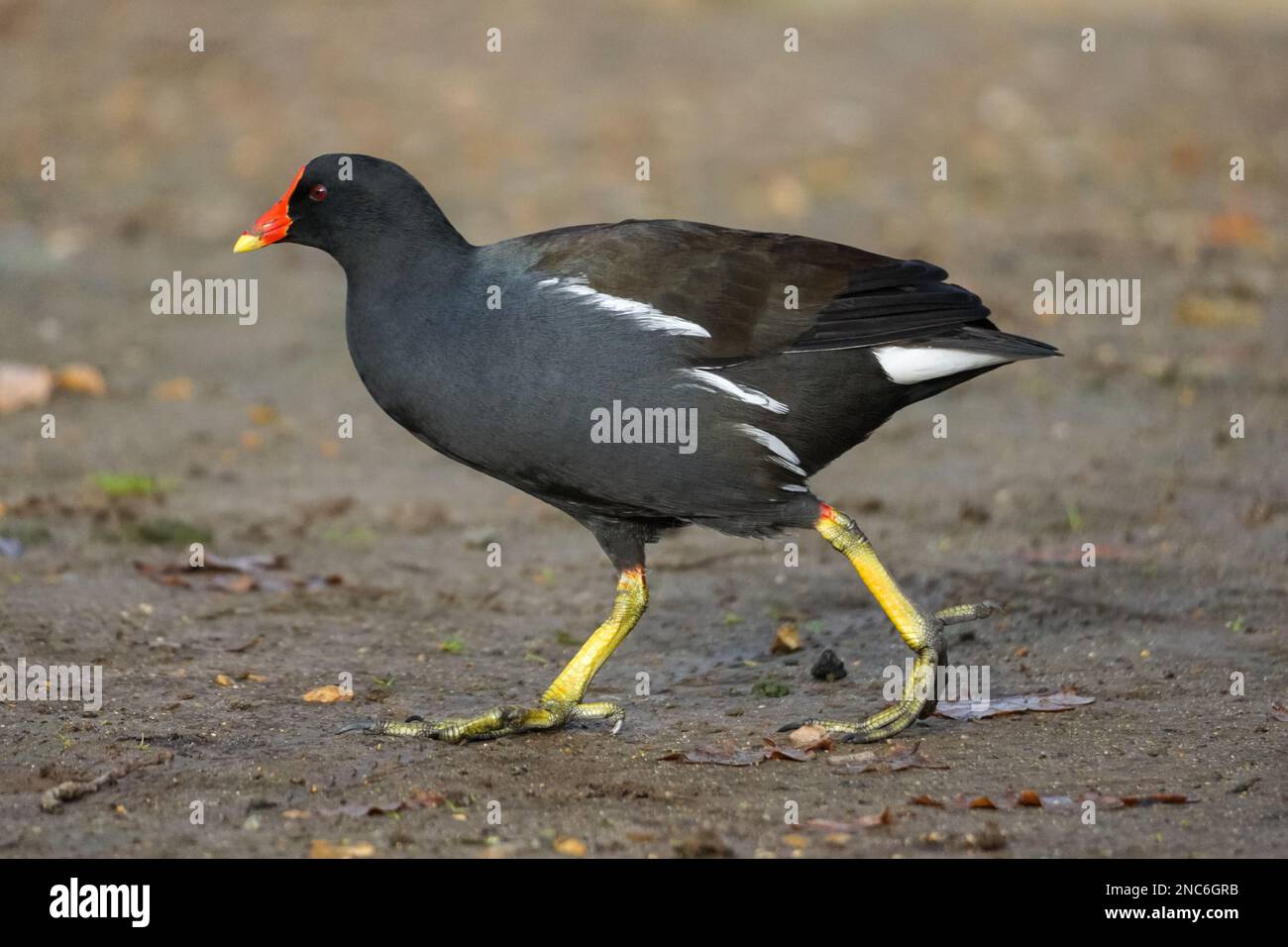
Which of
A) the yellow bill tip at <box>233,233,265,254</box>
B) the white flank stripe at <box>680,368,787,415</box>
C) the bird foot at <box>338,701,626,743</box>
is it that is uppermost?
the yellow bill tip at <box>233,233,265,254</box>

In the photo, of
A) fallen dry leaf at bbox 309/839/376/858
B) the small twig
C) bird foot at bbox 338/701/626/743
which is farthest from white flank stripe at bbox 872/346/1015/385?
the small twig

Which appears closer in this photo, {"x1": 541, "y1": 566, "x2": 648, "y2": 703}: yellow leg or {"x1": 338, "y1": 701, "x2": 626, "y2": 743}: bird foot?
{"x1": 338, "y1": 701, "x2": 626, "y2": 743}: bird foot

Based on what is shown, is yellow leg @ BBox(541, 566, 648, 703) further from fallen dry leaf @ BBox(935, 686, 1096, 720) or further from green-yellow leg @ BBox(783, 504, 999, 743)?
fallen dry leaf @ BBox(935, 686, 1096, 720)

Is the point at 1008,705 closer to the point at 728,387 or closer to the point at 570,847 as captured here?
the point at 728,387

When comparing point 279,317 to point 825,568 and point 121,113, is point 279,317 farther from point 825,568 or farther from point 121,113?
point 825,568

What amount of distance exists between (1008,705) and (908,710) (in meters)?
0.39

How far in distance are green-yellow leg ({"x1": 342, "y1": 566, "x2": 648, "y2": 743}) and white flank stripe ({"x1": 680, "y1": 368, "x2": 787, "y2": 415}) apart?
0.75 m

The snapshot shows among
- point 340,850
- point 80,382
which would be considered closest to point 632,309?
point 340,850

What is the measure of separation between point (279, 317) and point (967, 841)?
8.12 metres

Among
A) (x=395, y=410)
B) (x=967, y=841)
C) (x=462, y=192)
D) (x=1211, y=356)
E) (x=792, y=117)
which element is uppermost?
(x=792, y=117)

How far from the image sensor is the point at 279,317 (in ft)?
37.4

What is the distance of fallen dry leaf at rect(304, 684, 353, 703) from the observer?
18.7 feet

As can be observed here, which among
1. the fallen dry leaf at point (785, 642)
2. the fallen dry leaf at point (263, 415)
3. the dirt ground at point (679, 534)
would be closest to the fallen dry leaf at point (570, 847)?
the dirt ground at point (679, 534)

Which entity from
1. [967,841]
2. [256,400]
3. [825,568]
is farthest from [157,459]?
[967,841]
